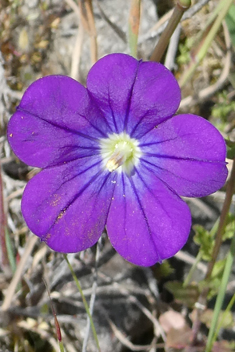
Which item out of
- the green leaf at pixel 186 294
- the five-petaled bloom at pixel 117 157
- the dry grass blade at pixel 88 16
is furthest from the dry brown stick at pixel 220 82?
the green leaf at pixel 186 294

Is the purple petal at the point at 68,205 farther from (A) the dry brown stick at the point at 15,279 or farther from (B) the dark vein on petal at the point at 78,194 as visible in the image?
(A) the dry brown stick at the point at 15,279

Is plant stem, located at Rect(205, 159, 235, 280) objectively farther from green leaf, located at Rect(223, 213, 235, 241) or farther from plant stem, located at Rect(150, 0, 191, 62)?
plant stem, located at Rect(150, 0, 191, 62)

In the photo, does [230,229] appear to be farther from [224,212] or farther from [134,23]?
[134,23]

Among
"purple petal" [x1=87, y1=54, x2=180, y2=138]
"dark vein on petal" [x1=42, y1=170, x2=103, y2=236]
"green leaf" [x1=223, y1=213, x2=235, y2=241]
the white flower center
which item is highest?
"purple petal" [x1=87, y1=54, x2=180, y2=138]

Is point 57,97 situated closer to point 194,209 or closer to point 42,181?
A: point 42,181

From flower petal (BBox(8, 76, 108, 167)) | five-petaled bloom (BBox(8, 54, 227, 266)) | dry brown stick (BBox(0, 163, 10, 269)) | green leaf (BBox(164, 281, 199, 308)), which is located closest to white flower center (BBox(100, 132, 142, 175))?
five-petaled bloom (BBox(8, 54, 227, 266))

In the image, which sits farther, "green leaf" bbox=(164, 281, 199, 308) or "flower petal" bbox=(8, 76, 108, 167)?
→ "green leaf" bbox=(164, 281, 199, 308)
